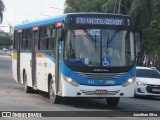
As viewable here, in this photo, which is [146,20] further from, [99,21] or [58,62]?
[99,21]

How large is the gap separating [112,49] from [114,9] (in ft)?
149

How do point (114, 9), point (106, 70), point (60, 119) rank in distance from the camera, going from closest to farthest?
1. point (60, 119)
2. point (106, 70)
3. point (114, 9)

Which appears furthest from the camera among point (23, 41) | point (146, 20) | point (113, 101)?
point (146, 20)

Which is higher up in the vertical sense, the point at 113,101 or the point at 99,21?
the point at 99,21

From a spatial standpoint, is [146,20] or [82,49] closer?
[82,49]

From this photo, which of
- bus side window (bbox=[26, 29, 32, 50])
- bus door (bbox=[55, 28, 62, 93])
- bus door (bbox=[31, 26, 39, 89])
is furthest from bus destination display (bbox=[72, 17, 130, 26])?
bus side window (bbox=[26, 29, 32, 50])

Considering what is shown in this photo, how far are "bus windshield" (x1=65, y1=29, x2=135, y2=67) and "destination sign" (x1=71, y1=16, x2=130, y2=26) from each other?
0.22 m

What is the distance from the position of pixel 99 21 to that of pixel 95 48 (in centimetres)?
90

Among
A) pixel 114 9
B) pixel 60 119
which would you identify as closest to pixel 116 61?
pixel 60 119

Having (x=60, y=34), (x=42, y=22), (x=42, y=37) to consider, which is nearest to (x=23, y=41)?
(x=42, y=22)

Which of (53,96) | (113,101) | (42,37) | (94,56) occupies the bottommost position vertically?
(113,101)

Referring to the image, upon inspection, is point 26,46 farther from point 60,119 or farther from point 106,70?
point 60,119

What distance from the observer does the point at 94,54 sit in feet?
57.9

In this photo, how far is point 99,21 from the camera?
17938mm
